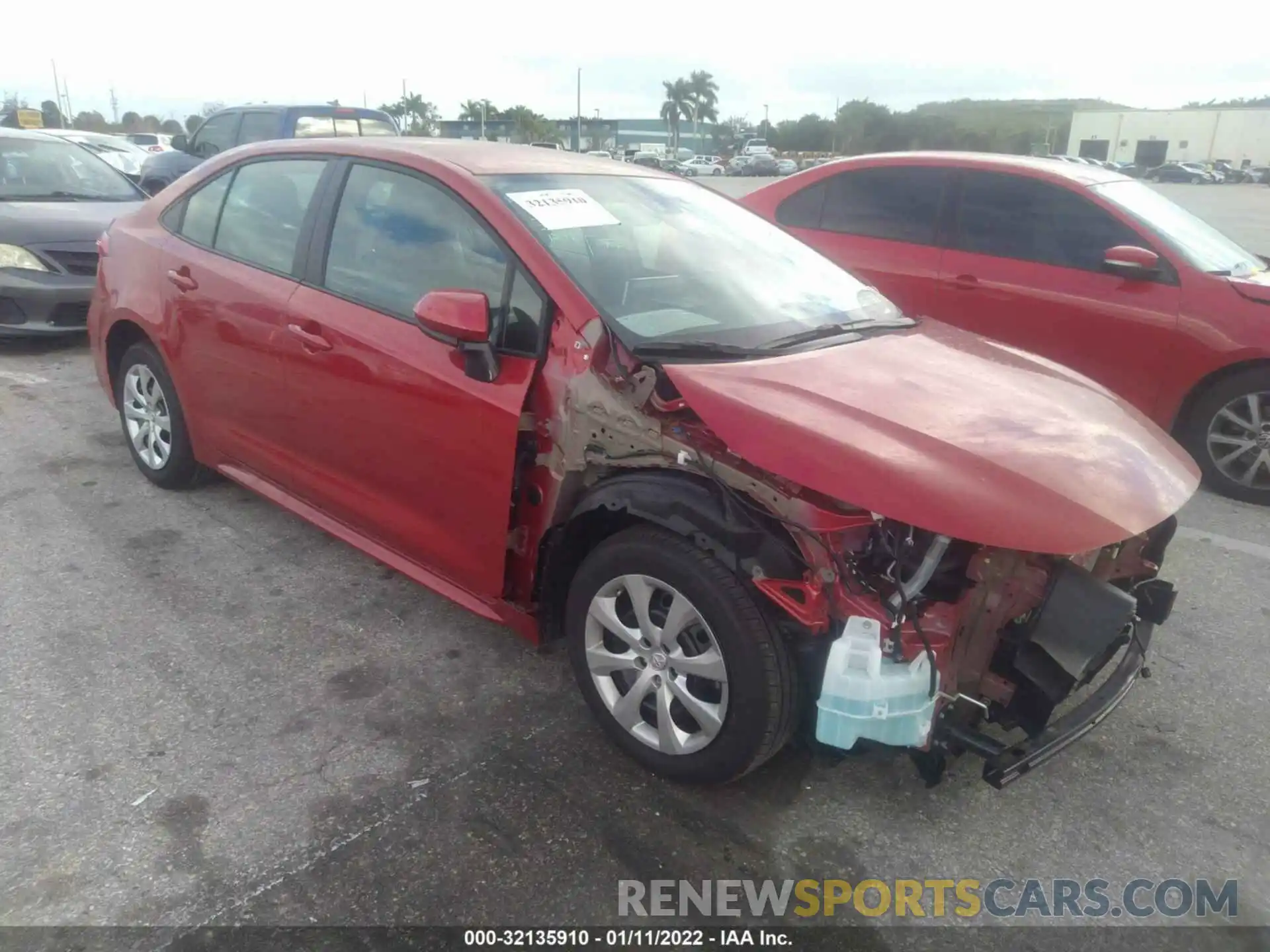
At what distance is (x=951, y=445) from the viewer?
2352 millimetres

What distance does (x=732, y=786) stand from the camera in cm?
269

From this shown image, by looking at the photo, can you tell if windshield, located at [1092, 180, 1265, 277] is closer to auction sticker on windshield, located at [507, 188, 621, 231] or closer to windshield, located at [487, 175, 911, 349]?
windshield, located at [487, 175, 911, 349]

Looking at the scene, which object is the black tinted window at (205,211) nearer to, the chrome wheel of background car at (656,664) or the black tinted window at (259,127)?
the chrome wheel of background car at (656,664)

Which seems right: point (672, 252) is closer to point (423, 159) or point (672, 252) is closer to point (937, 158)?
point (423, 159)

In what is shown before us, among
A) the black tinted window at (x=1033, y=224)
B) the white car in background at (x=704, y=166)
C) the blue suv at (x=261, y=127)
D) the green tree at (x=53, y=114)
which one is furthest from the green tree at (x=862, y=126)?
the black tinted window at (x=1033, y=224)

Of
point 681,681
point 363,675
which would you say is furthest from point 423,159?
point 681,681

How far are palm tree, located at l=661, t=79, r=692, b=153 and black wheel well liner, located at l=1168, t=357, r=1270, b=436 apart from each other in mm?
97454

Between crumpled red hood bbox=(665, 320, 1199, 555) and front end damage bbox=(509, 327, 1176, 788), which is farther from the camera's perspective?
front end damage bbox=(509, 327, 1176, 788)

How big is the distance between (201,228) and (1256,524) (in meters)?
5.15

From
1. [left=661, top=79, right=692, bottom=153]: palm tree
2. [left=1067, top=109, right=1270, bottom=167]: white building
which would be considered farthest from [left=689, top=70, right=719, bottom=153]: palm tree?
[left=1067, top=109, right=1270, bottom=167]: white building

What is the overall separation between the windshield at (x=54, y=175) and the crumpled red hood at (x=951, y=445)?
7320 millimetres

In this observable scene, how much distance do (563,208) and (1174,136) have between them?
89833 mm

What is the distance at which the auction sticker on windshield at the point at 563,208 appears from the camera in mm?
3043

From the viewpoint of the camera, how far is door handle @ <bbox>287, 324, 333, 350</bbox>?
3.31 metres
